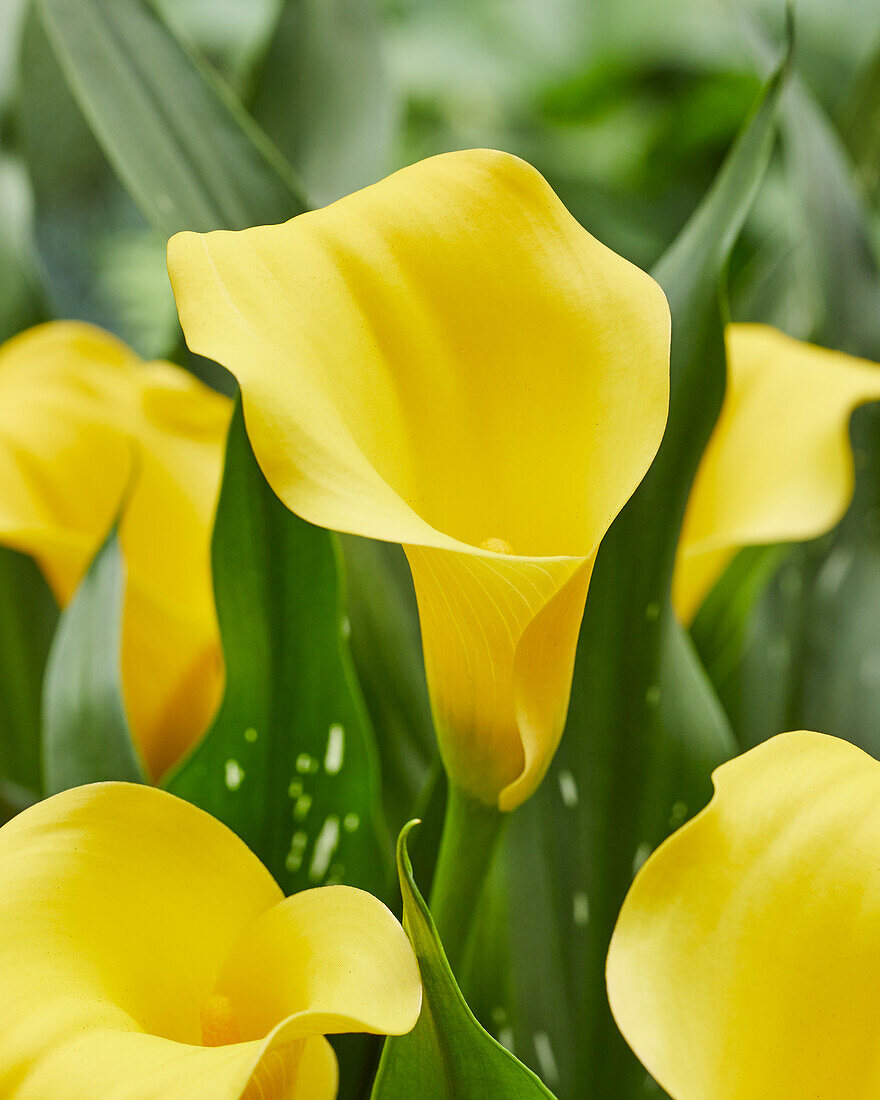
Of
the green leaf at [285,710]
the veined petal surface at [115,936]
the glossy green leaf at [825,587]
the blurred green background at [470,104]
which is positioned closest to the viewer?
the veined petal surface at [115,936]

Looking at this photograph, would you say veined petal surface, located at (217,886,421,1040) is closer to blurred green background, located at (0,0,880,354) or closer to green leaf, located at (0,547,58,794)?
green leaf, located at (0,547,58,794)

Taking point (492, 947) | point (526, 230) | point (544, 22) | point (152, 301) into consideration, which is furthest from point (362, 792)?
point (544, 22)

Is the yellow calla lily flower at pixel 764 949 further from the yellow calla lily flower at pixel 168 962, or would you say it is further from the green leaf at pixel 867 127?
the green leaf at pixel 867 127

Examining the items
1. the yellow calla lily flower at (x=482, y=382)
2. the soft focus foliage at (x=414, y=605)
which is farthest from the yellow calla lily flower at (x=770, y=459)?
the yellow calla lily flower at (x=482, y=382)

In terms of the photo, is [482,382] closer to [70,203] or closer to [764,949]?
[764,949]

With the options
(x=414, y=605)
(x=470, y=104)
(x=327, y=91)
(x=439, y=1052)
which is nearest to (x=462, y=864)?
(x=439, y=1052)

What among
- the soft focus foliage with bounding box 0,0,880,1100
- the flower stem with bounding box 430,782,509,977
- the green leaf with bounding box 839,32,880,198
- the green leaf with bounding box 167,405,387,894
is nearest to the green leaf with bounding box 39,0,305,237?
the soft focus foliage with bounding box 0,0,880,1100
